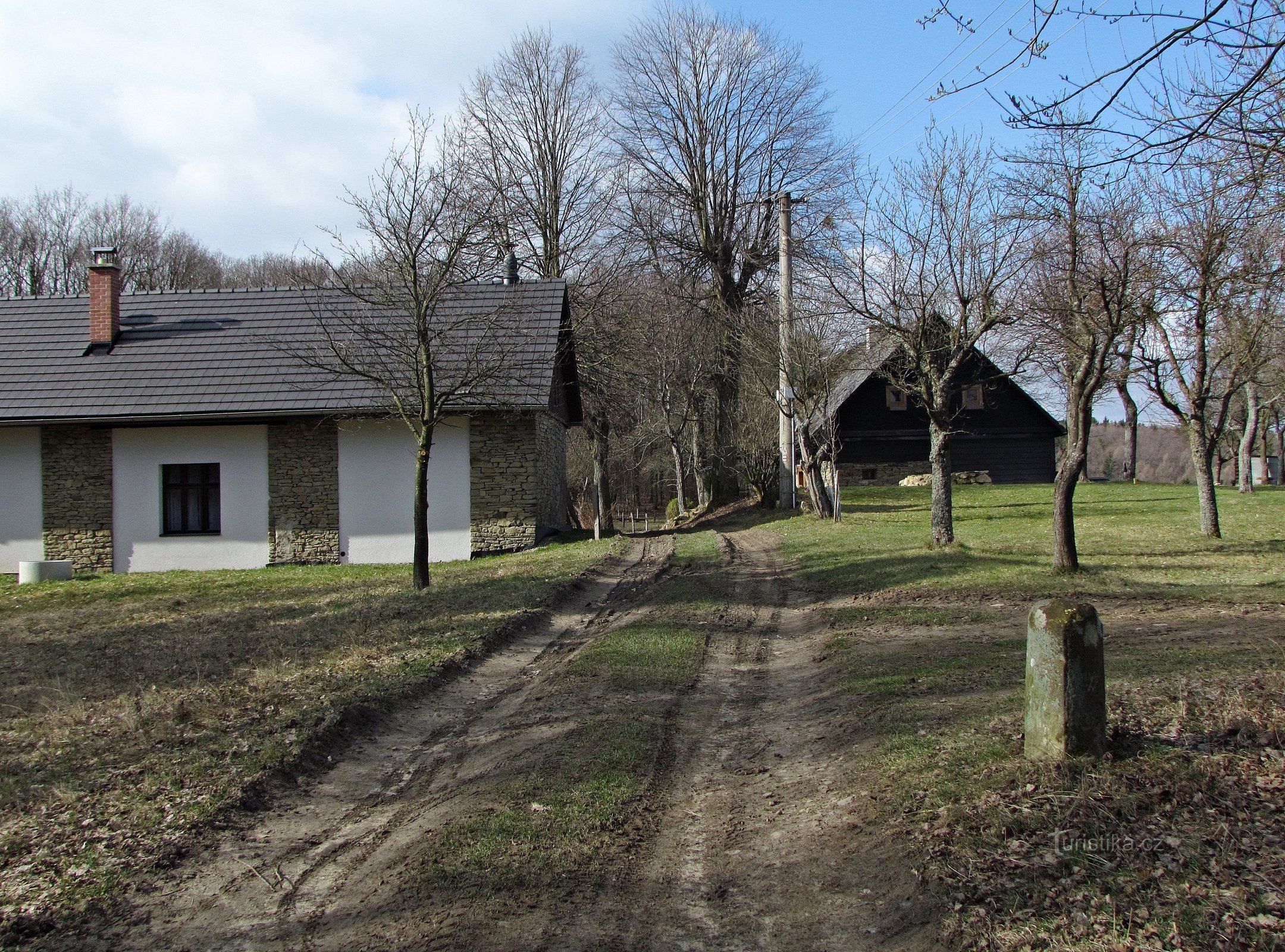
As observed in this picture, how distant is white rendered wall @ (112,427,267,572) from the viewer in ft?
66.9

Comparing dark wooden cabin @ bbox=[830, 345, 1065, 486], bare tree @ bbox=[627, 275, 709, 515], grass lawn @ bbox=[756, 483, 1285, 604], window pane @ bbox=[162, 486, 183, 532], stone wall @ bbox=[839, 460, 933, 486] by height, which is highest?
bare tree @ bbox=[627, 275, 709, 515]

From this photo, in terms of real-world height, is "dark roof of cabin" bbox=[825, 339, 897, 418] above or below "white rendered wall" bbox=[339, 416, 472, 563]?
above

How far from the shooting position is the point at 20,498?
20.5m

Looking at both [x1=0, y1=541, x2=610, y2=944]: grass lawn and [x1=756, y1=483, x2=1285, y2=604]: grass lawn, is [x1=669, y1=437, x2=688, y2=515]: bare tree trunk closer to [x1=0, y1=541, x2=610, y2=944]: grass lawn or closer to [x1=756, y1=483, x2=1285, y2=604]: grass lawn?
[x1=756, y1=483, x2=1285, y2=604]: grass lawn

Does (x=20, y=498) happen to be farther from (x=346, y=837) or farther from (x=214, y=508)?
(x=346, y=837)

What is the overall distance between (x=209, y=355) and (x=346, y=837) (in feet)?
62.7

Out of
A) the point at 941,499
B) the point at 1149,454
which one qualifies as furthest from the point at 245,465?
the point at 1149,454

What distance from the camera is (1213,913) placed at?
3.46m

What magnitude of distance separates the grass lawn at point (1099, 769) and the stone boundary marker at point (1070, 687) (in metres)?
0.13

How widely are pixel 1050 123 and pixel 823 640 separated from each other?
602 centimetres

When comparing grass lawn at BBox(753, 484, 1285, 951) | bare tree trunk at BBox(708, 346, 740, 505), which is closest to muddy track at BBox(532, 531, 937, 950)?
grass lawn at BBox(753, 484, 1285, 951)

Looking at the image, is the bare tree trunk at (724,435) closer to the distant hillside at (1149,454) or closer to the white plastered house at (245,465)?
the white plastered house at (245,465)

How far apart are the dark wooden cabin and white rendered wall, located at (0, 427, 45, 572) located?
85.7ft

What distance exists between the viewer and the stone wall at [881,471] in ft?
120
